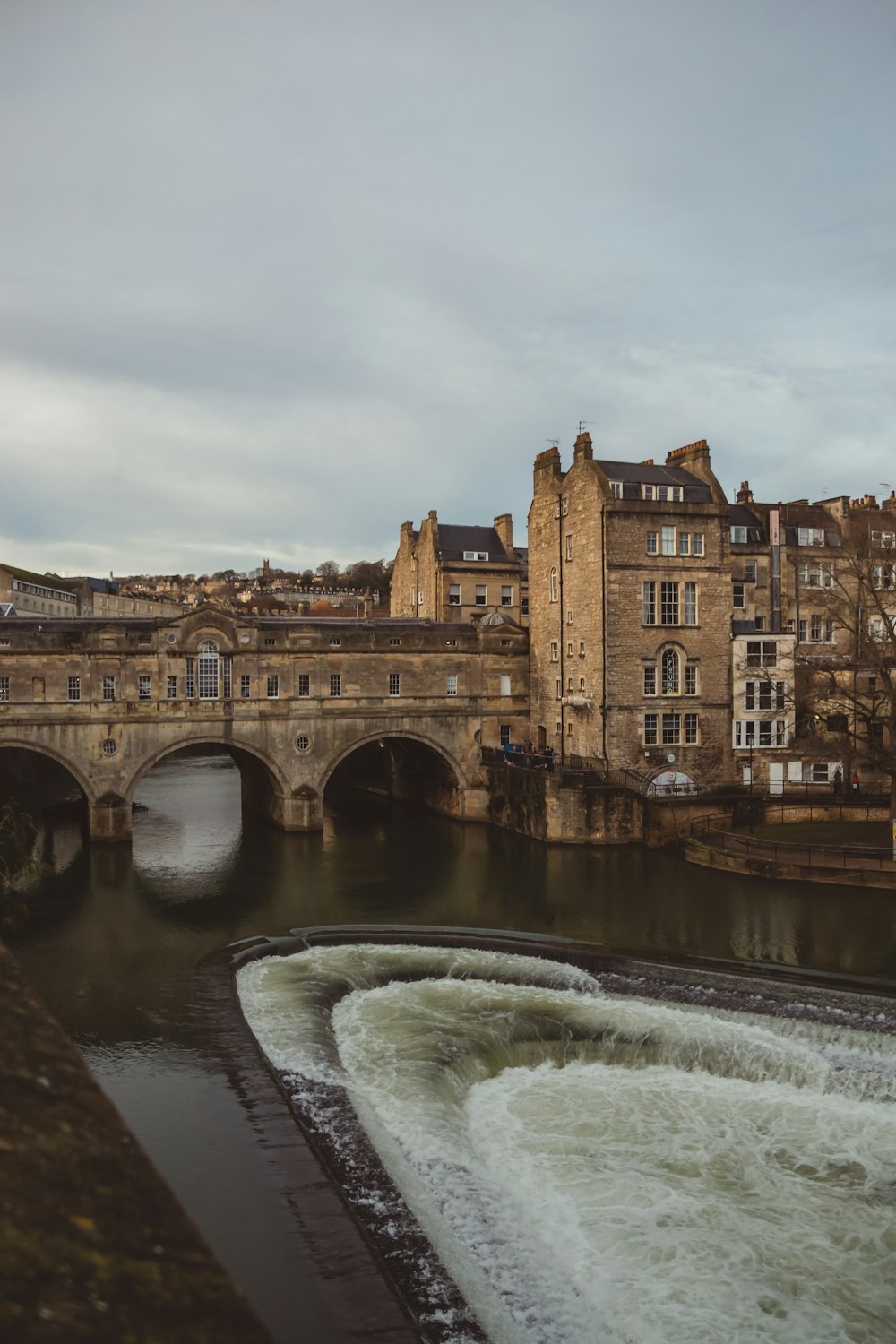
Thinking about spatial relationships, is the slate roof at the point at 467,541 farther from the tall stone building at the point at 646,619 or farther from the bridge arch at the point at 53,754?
the bridge arch at the point at 53,754

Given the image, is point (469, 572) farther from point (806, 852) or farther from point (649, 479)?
point (806, 852)

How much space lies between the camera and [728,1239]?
13.4 meters

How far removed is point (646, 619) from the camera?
42.3 meters

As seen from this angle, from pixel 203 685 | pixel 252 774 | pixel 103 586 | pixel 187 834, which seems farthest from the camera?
pixel 103 586

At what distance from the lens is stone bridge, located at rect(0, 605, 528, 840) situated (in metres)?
40.1

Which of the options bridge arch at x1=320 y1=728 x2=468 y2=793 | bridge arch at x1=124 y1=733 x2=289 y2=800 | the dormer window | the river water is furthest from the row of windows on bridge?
the dormer window

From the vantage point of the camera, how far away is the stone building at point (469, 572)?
61375mm

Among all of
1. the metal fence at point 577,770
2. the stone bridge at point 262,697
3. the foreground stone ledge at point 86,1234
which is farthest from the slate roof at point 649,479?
the foreground stone ledge at point 86,1234

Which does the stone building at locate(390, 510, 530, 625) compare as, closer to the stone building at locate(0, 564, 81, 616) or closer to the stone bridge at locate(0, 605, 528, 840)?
the stone bridge at locate(0, 605, 528, 840)

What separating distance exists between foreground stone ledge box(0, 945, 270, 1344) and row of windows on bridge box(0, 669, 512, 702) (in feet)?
130

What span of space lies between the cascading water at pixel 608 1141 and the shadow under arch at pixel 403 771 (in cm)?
2221

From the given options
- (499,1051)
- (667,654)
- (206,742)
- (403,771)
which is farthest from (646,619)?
(499,1051)

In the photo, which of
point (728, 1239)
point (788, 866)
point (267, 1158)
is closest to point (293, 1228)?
point (267, 1158)

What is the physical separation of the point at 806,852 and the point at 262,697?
23176 mm
